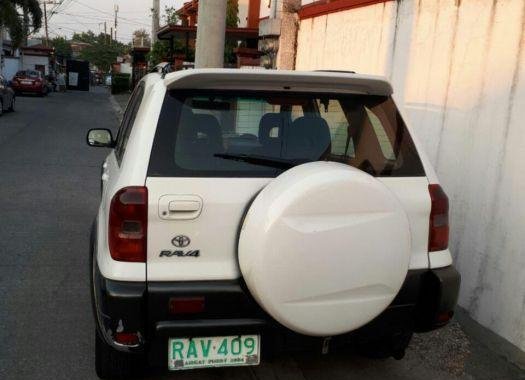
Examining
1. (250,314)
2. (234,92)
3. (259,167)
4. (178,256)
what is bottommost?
(250,314)

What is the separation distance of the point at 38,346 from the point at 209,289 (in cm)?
176

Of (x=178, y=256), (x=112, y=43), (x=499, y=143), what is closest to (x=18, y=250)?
(x=178, y=256)

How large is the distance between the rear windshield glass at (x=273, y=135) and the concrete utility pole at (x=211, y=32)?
4424mm

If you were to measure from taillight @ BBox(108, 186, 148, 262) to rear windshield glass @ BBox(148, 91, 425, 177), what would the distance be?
0.15 m

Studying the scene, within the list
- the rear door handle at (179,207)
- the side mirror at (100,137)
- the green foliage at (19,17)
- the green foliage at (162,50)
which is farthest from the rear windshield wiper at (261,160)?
the green foliage at (19,17)

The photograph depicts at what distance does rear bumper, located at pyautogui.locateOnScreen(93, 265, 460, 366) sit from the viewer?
8.76 feet

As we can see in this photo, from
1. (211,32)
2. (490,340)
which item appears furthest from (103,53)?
(490,340)

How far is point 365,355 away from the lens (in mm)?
3893

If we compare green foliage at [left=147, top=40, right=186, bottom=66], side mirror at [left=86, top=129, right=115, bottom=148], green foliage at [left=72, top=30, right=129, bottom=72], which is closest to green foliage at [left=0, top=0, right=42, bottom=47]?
green foliage at [left=147, top=40, right=186, bottom=66]

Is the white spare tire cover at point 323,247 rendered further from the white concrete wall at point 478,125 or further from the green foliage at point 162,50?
the green foliage at point 162,50

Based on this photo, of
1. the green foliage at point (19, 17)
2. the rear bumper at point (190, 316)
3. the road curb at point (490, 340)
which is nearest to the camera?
the rear bumper at point (190, 316)

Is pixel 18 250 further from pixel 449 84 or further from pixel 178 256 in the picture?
pixel 449 84

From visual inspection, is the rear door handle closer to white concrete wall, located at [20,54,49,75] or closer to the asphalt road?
the asphalt road

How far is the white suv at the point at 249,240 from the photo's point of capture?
262 centimetres
